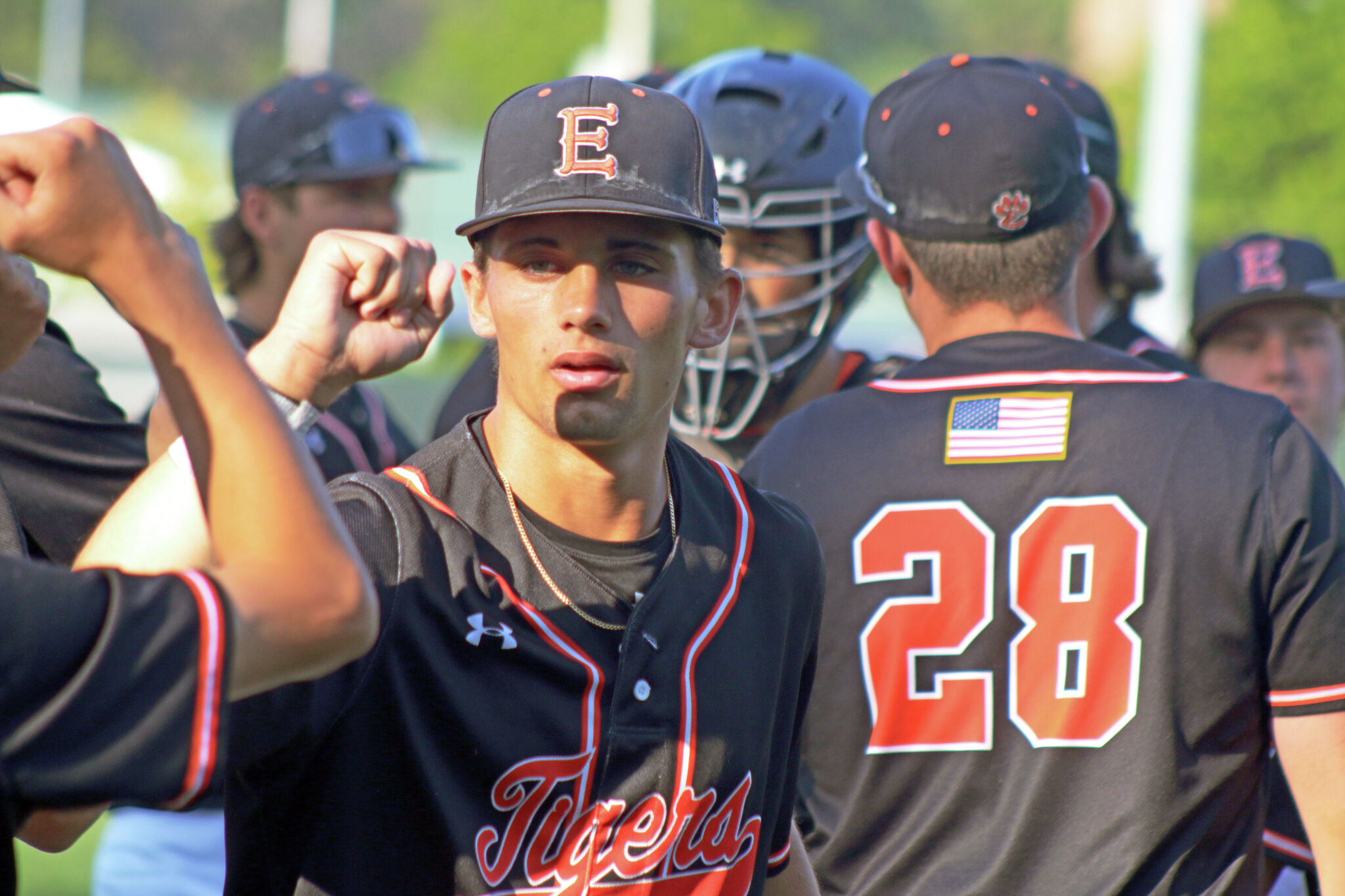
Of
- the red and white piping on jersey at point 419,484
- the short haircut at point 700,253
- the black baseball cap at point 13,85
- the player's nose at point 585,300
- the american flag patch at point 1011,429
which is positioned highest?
the black baseball cap at point 13,85

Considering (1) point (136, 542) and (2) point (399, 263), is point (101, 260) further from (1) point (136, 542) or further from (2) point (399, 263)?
(2) point (399, 263)

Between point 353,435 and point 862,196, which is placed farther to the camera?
point 353,435

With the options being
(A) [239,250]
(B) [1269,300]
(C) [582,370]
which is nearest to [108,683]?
(C) [582,370]

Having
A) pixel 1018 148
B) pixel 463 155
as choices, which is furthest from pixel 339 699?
pixel 463 155

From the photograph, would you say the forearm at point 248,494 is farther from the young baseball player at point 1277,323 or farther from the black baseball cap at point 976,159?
the young baseball player at point 1277,323

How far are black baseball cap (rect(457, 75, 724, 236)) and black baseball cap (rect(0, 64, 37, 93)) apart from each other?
0.83m

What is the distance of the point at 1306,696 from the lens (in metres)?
2.70

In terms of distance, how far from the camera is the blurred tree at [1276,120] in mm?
20719

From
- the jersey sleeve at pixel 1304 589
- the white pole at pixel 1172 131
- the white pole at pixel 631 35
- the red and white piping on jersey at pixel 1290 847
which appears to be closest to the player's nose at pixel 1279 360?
the red and white piping on jersey at pixel 1290 847

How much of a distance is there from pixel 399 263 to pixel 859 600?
1.19 meters

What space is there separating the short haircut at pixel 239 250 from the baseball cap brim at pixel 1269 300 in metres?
3.09

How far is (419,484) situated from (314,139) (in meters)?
3.20

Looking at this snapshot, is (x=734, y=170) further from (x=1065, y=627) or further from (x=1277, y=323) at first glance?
(x=1277, y=323)

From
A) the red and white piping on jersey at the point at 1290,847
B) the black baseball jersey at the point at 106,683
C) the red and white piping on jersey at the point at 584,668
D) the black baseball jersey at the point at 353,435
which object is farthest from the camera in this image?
the black baseball jersey at the point at 353,435
